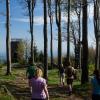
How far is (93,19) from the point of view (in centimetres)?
4750

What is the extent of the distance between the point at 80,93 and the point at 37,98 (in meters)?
11.6

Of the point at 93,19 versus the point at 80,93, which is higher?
the point at 93,19

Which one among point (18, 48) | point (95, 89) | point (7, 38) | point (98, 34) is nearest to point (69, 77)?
point (95, 89)

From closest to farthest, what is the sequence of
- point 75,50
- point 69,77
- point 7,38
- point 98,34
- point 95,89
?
1. point 95,89
2. point 69,77
3. point 7,38
4. point 98,34
5. point 75,50

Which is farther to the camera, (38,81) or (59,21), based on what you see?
(59,21)

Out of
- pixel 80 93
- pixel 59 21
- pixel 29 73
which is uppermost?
pixel 59 21

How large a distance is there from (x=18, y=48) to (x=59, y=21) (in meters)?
32.5

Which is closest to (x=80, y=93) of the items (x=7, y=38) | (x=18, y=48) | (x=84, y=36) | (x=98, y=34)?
(x=84, y=36)

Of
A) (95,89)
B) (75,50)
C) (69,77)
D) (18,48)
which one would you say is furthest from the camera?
(18,48)

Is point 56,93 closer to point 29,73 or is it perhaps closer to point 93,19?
point 29,73

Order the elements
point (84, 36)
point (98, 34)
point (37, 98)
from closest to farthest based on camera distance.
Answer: point (37, 98)
point (84, 36)
point (98, 34)

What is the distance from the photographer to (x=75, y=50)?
6644cm

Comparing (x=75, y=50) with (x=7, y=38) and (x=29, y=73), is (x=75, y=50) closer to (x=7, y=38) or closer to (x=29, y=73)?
(x=7, y=38)

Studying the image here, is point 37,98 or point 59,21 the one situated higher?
point 59,21
